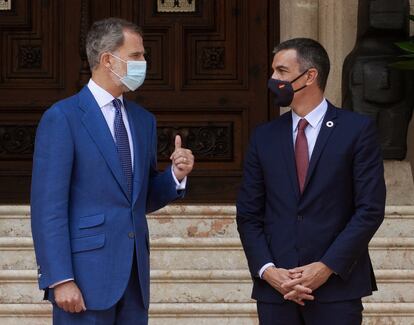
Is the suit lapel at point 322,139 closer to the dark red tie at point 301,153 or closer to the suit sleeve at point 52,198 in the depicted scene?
the dark red tie at point 301,153

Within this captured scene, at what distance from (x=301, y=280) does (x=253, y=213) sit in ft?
1.21

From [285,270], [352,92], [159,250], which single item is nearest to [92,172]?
[285,270]

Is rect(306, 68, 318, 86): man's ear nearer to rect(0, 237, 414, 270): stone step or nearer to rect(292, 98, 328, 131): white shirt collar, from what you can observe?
rect(292, 98, 328, 131): white shirt collar

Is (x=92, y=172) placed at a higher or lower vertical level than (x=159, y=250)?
higher

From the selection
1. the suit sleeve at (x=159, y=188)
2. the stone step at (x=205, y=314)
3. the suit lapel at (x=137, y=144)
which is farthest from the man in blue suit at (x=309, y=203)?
the stone step at (x=205, y=314)

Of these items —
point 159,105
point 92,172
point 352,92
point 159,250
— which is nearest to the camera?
point 92,172

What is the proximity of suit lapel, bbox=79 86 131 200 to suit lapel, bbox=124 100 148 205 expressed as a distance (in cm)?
5

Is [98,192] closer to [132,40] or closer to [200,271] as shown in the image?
[132,40]

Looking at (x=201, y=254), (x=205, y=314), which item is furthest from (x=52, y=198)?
(x=201, y=254)

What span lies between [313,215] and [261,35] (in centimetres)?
372

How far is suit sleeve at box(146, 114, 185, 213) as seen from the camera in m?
4.72

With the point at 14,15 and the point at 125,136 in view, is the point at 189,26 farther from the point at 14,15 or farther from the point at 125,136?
the point at 125,136

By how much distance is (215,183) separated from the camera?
8.24 m

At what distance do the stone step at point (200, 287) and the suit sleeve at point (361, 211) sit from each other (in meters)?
2.02
